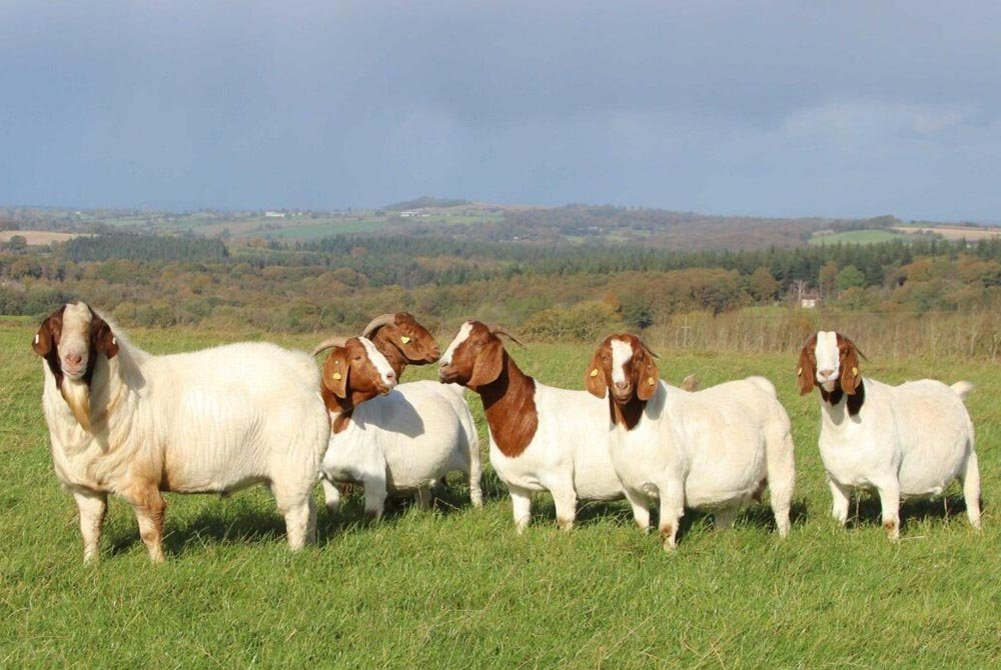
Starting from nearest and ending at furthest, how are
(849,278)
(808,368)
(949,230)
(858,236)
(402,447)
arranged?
(808,368)
(402,447)
(849,278)
(858,236)
(949,230)

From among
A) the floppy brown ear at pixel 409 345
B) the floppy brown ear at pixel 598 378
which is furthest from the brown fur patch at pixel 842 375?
the floppy brown ear at pixel 409 345

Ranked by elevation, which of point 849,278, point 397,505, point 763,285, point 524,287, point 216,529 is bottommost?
point 524,287

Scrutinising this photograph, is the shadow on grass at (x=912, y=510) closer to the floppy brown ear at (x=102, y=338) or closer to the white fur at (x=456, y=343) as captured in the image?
the white fur at (x=456, y=343)

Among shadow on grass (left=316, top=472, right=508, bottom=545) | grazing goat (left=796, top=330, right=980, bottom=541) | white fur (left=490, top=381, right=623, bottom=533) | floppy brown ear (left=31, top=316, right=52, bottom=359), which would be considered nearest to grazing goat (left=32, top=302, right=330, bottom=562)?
floppy brown ear (left=31, top=316, right=52, bottom=359)

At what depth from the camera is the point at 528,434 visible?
8.97 meters

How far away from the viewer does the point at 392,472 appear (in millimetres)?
9781

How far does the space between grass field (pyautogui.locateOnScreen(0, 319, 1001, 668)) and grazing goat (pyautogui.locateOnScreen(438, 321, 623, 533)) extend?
399 millimetres

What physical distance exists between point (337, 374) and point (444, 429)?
4.63ft

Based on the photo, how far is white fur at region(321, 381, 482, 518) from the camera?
31.0 ft

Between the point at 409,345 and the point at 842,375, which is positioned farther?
the point at 409,345

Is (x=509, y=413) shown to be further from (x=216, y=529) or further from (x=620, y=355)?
(x=216, y=529)

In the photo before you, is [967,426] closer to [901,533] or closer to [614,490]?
[901,533]

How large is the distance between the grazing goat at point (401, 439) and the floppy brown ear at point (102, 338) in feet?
8.73

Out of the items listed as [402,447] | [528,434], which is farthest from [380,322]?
[528,434]
